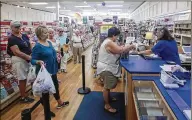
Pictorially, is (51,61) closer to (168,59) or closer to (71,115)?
(71,115)

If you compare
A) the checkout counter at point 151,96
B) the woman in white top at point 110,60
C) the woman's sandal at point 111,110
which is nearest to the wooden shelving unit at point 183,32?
the woman in white top at point 110,60

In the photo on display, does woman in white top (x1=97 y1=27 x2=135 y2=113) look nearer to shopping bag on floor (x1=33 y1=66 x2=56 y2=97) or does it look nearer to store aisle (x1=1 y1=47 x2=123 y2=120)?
store aisle (x1=1 y1=47 x2=123 y2=120)

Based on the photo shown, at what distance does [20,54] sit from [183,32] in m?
4.75

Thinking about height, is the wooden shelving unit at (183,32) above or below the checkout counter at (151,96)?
above

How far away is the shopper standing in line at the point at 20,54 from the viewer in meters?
3.82

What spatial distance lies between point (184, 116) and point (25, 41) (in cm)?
341

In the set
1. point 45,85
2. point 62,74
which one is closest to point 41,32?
point 45,85

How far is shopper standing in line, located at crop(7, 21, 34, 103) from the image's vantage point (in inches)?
150

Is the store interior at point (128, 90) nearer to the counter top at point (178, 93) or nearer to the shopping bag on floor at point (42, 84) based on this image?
the counter top at point (178, 93)

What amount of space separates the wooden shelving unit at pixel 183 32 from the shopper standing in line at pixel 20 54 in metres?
4.36

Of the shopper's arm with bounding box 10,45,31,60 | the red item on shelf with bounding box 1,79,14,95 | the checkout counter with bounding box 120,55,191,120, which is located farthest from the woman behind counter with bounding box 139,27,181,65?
the red item on shelf with bounding box 1,79,14,95

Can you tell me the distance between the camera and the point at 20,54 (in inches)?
153

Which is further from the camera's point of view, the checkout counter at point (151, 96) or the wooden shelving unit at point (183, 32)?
the wooden shelving unit at point (183, 32)

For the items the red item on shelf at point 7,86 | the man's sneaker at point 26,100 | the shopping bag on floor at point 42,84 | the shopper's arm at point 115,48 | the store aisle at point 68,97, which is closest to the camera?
the shopping bag on floor at point 42,84
